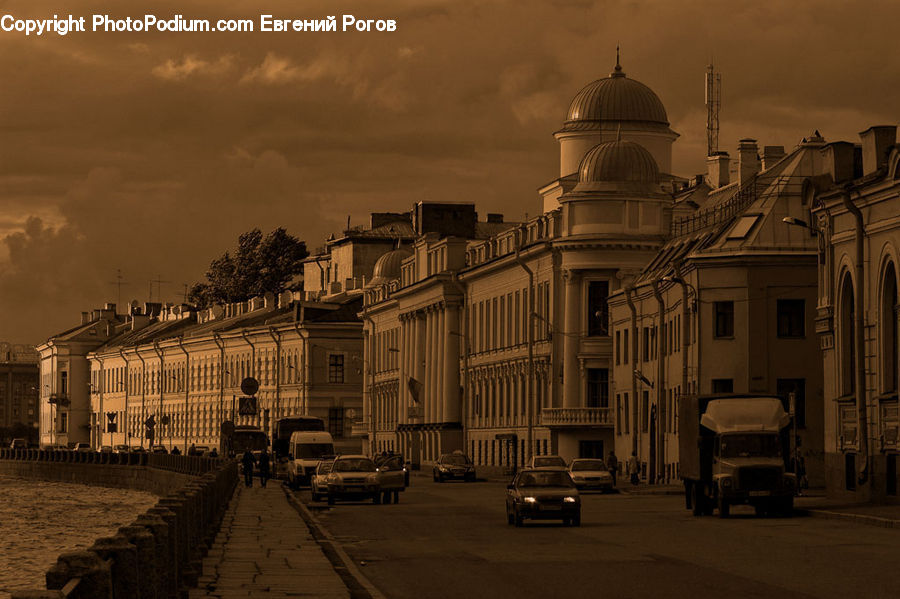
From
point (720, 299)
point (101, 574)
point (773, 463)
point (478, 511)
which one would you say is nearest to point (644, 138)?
point (720, 299)

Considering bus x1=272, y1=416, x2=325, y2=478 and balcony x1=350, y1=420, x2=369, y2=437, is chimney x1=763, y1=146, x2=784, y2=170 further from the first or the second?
balcony x1=350, y1=420, x2=369, y2=437

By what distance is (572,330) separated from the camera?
98.4m

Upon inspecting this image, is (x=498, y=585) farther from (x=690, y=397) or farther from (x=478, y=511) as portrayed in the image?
(x=478, y=511)

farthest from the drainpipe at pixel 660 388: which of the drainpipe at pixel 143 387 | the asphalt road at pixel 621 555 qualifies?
the drainpipe at pixel 143 387

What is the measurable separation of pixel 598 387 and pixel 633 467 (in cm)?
1839

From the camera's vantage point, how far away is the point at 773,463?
46781mm

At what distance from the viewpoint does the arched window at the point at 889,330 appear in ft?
174

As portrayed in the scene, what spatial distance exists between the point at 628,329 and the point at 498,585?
61818mm

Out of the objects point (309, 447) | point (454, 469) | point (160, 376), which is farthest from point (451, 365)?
point (160, 376)

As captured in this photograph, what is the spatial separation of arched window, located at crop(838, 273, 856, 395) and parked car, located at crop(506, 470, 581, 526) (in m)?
15.1

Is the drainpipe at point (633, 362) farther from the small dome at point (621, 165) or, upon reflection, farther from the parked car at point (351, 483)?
the parked car at point (351, 483)

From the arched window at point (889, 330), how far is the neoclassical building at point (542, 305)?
39429mm

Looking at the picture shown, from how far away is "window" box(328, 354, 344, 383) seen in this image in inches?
6024

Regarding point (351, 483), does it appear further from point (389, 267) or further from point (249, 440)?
point (389, 267)
